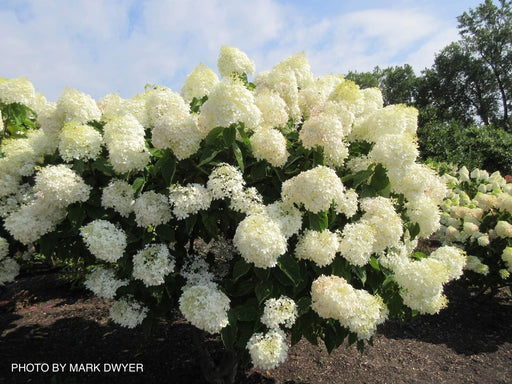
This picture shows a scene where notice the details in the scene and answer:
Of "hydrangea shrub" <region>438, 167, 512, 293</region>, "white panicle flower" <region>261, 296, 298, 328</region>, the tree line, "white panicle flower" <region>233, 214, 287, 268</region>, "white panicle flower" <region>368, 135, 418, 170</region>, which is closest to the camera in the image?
"white panicle flower" <region>233, 214, 287, 268</region>

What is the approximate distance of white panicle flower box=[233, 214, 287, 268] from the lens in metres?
2.28

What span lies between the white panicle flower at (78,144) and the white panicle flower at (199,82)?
1.02m

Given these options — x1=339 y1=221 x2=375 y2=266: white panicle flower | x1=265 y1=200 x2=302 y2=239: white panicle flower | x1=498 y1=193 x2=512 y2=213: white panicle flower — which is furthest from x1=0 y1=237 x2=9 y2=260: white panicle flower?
x1=498 y1=193 x2=512 y2=213: white panicle flower

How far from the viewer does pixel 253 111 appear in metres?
2.63

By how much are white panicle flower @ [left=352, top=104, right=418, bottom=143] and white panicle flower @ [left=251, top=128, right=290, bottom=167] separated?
2.75 feet

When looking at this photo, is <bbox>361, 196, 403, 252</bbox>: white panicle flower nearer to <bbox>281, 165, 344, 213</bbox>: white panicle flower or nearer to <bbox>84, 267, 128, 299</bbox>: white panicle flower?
<bbox>281, 165, 344, 213</bbox>: white panicle flower

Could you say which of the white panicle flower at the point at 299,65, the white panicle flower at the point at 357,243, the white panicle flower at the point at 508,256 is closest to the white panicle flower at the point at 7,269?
the white panicle flower at the point at 357,243

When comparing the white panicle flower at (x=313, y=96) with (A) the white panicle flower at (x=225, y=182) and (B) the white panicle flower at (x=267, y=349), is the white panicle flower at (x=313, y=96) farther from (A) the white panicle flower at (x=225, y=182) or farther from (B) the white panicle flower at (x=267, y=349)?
(B) the white panicle flower at (x=267, y=349)

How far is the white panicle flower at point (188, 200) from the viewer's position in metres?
2.49

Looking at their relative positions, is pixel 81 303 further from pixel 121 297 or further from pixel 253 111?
pixel 253 111

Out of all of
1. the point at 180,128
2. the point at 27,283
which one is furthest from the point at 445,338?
the point at 27,283

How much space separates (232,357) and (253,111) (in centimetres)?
256

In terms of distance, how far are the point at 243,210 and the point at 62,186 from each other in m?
1.30

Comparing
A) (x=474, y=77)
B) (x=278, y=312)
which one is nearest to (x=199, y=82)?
(x=278, y=312)
